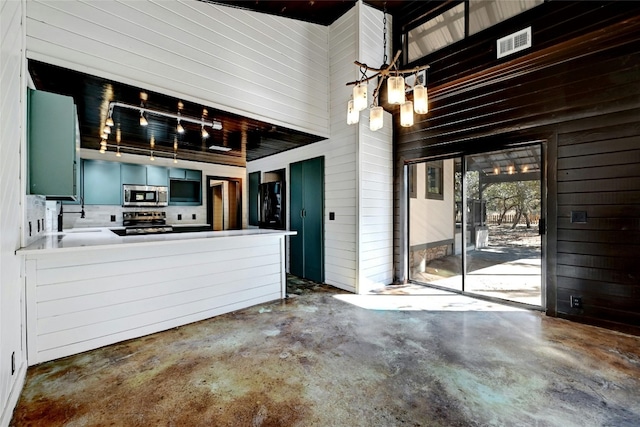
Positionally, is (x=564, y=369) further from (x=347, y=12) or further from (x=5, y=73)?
(x=347, y=12)

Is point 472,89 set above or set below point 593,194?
above

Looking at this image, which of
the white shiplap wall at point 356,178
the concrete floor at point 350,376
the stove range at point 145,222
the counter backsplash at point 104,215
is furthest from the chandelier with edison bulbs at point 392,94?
the counter backsplash at point 104,215

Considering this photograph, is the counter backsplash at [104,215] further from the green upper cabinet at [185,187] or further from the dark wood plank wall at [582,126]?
the dark wood plank wall at [582,126]

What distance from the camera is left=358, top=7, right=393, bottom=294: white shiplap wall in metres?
4.13

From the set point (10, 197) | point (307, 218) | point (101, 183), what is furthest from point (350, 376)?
point (101, 183)

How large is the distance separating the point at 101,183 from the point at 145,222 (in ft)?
3.64

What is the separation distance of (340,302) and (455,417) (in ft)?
7.17

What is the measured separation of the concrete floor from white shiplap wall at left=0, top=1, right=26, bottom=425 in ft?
0.70

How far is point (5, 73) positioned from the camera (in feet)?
5.34

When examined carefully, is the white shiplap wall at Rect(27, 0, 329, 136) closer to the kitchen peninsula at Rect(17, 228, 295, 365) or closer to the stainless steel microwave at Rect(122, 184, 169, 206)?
the kitchen peninsula at Rect(17, 228, 295, 365)

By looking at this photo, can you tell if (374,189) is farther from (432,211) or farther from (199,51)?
(199,51)

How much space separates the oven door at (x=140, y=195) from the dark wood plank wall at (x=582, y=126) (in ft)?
20.0

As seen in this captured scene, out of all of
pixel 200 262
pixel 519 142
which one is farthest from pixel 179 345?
pixel 519 142

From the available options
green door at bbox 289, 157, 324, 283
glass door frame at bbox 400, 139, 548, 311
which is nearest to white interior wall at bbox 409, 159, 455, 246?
glass door frame at bbox 400, 139, 548, 311
